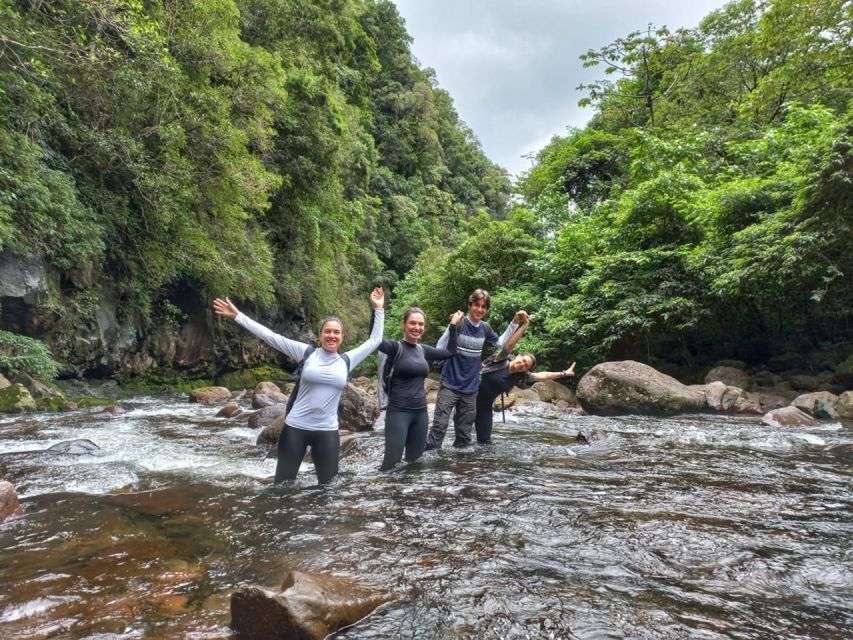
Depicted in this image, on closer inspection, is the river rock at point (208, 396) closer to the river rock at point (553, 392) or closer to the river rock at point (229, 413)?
the river rock at point (229, 413)

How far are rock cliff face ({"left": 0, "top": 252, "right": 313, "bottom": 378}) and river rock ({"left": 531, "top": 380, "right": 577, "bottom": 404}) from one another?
1374 centimetres

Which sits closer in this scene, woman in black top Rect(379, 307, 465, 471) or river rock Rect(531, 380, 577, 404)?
woman in black top Rect(379, 307, 465, 471)

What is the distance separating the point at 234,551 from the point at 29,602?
1095mm

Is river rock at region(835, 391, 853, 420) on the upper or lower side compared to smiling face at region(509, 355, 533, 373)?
lower

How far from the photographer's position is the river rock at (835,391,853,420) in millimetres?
10336

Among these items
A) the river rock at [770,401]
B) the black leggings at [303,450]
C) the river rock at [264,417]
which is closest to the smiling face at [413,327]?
the black leggings at [303,450]

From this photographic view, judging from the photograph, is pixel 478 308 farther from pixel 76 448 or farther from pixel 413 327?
pixel 76 448

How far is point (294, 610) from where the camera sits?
2.18 meters

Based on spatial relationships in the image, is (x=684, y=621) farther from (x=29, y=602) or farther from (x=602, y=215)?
(x=602, y=215)

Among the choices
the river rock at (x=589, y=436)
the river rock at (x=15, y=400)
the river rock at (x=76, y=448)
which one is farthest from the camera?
the river rock at (x=15, y=400)

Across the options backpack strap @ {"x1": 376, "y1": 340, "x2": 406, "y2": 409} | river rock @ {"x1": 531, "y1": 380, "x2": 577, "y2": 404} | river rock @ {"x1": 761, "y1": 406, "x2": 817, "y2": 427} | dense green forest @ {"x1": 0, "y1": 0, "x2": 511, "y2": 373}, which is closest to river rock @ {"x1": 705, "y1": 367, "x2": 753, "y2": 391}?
river rock @ {"x1": 531, "y1": 380, "x2": 577, "y2": 404}

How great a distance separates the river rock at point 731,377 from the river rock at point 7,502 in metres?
15.8

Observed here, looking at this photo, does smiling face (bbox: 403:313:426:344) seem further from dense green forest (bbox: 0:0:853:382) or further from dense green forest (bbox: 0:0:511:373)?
dense green forest (bbox: 0:0:853:382)

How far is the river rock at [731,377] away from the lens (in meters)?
14.6
